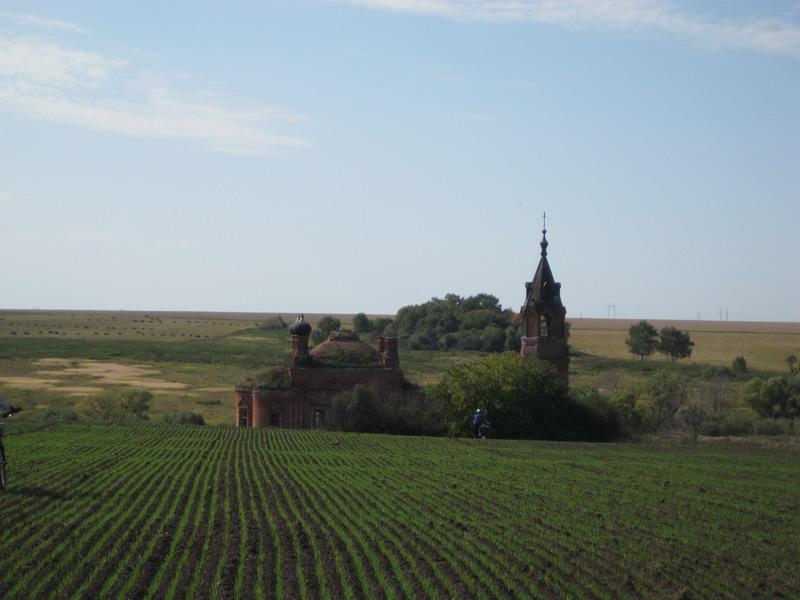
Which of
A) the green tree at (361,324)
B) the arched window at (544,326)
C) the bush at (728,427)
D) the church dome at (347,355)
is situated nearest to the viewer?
the church dome at (347,355)

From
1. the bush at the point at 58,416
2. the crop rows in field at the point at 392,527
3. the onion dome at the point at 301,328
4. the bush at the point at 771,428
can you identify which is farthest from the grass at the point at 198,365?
the crop rows in field at the point at 392,527

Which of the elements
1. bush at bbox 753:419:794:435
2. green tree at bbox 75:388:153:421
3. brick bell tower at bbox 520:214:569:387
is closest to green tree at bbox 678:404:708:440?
bush at bbox 753:419:794:435

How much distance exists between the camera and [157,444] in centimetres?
3928

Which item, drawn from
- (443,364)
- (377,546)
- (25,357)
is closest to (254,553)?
(377,546)

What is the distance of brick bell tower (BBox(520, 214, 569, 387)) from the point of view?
54312 mm

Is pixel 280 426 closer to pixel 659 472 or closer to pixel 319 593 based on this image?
pixel 659 472

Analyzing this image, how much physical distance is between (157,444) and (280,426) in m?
14.8

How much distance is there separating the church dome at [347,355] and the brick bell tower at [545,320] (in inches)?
344

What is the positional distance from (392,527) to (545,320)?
36138mm

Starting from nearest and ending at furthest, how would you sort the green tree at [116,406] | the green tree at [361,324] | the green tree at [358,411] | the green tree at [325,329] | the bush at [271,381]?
the green tree at [358,411], the bush at [271,381], the green tree at [116,406], the green tree at [325,329], the green tree at [361,324]

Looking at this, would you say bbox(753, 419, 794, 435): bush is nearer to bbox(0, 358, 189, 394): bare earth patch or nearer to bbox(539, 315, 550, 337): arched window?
bbox(539, 315, 550, 337): arched window

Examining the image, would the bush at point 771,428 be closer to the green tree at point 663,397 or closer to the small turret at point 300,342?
the green tree at point 663,397

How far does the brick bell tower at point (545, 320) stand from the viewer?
178 ft

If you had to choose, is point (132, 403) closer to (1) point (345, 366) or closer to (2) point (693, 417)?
(1) point (345, 366)
